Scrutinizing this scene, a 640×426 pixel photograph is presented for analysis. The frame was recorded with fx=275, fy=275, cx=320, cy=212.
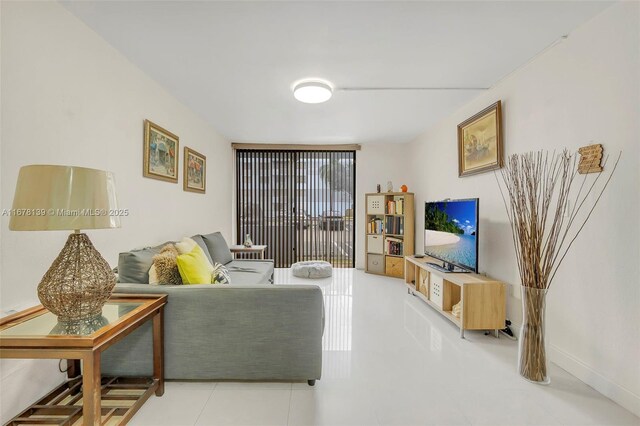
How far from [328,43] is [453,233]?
2371 millimetres

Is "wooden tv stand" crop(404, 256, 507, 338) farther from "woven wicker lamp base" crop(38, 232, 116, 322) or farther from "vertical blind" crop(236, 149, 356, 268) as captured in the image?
"vertical blind" crop(236, 149, 356, 268)

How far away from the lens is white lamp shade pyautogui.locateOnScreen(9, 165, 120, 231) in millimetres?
1237

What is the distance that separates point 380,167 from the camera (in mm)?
5508

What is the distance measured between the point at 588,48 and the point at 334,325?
3.04 meters

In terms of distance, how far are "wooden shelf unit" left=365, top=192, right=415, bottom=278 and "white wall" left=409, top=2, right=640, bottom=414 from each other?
2321 mm

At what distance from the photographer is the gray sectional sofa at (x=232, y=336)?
184 centimetres

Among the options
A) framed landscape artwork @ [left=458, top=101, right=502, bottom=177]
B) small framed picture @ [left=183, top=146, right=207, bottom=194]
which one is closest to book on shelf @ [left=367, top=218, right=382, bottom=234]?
framed landscape artwork @ [left=458, top=101, right=502, bottom=177]

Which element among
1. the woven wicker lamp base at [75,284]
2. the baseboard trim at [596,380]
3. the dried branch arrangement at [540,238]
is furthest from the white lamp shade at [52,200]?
the baseboard trim at [596,380]

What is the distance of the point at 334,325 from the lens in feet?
9.42

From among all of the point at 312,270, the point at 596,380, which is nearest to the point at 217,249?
the point at 312,270

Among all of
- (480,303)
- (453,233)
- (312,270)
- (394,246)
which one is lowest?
(312,270)

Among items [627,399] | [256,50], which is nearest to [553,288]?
[627,399]

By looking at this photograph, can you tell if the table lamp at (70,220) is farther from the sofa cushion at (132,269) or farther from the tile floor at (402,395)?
the tile floor at (402,395)

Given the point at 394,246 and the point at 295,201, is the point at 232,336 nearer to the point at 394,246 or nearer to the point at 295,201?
the point at 394,246
